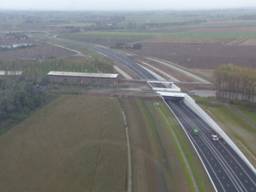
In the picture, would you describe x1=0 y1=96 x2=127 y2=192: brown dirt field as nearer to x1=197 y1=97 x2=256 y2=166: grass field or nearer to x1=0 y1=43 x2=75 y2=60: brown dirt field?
x1=197 y1=97 x2=256 y2=166: grass field

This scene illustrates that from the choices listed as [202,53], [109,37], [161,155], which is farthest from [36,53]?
[161,155]

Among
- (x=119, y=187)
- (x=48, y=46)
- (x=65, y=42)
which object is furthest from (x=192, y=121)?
(x=65, y=42)

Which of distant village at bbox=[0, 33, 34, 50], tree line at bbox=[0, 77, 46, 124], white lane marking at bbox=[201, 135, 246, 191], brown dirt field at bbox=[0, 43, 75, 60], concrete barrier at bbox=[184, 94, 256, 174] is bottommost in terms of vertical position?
white lane marking at bbox=[201, 135, 246, 191]

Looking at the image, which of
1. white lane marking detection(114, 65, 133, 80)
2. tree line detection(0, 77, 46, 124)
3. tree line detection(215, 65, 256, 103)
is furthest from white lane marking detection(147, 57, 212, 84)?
tree line detection(0, 77, 46, 124)

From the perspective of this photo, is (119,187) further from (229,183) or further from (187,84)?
(187,84)

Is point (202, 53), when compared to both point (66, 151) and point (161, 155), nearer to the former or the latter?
point (161, 155)

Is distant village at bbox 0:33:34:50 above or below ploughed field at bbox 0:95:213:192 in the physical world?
above
